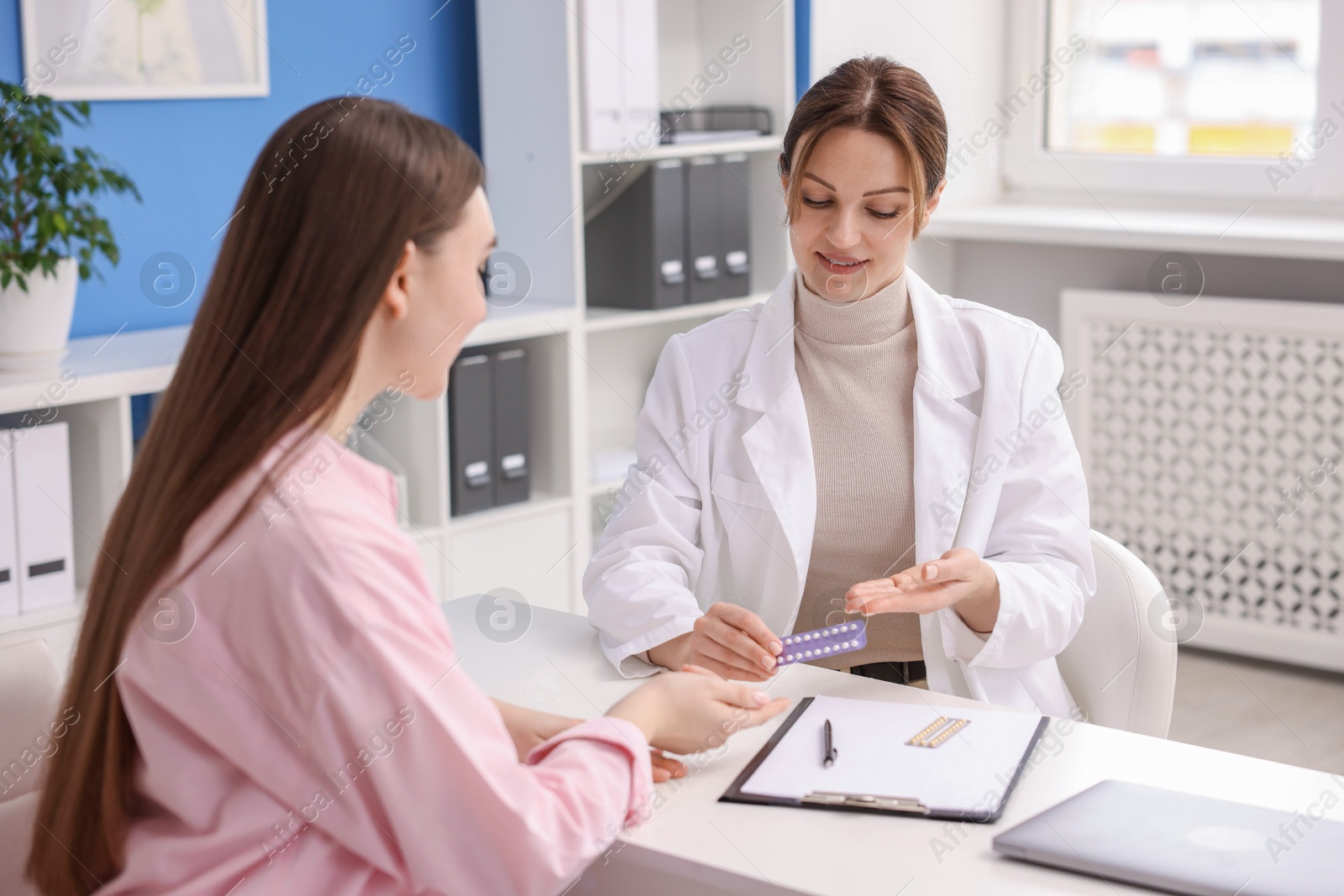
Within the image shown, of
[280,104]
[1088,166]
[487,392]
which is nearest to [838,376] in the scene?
[487,392]

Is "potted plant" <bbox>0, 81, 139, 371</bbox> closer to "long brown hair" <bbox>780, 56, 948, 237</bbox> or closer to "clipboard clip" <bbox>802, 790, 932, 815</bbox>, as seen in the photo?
"long brown hair" <bbox>780, 56, 948, 237</bbox>

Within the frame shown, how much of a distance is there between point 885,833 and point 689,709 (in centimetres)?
21

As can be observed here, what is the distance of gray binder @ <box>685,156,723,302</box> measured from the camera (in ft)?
10.1

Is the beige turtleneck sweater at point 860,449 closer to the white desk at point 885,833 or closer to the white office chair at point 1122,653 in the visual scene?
the white office chair at point 1122,653

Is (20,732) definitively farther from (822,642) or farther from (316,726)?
(822,642)

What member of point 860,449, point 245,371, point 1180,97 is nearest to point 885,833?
point 245,371

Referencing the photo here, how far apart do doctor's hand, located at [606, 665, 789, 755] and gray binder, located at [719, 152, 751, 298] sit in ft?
6.84

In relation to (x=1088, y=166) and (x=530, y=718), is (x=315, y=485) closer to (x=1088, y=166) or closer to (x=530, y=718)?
(x=530, y=718)

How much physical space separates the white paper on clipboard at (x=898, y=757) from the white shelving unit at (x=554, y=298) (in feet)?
5.34

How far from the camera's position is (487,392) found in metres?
2.85

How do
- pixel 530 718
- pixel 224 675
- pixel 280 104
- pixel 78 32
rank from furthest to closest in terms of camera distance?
pixel 280 104 < pixel 78 32 < pixel 530 718 < pixel 224 675

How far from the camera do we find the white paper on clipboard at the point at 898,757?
112cm

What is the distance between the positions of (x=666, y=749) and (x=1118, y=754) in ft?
1.34

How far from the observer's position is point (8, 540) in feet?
7.13
